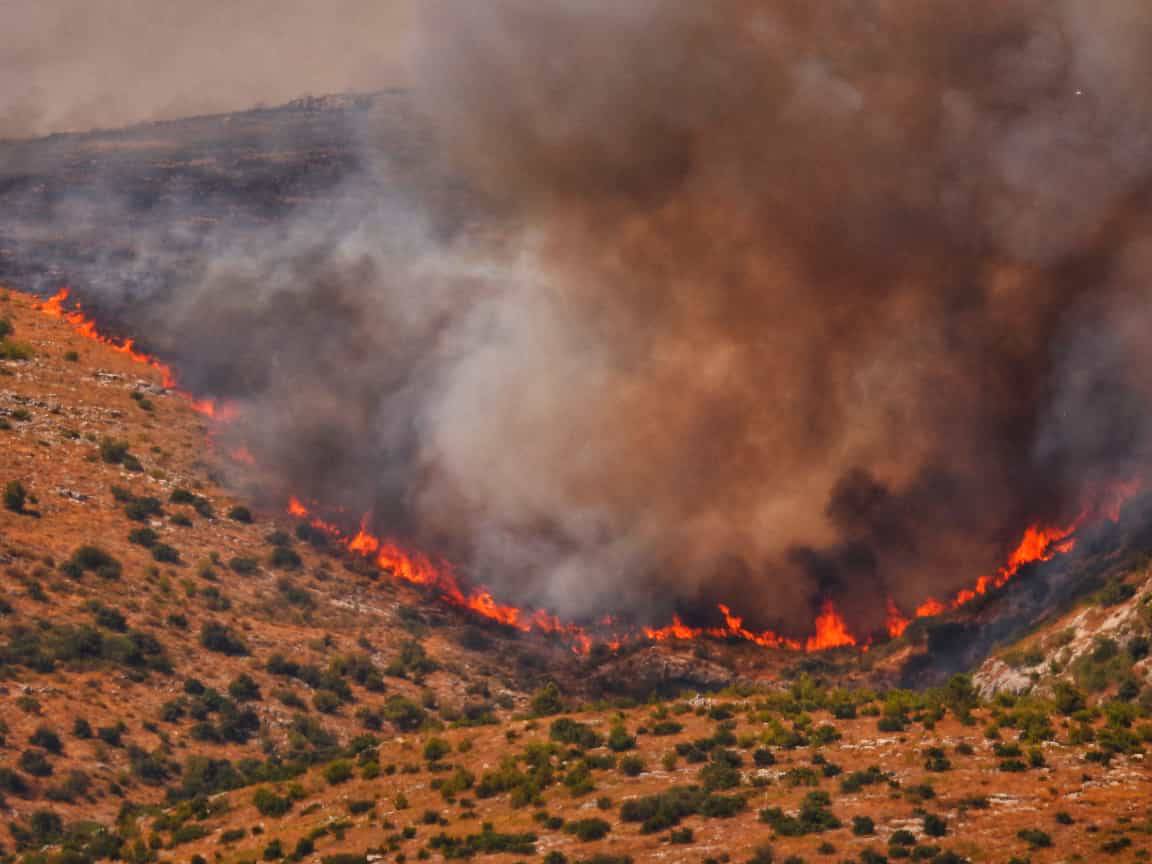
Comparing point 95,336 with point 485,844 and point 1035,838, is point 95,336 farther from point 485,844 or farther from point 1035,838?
point 1035,838

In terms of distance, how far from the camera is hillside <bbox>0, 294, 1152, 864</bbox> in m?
48.8

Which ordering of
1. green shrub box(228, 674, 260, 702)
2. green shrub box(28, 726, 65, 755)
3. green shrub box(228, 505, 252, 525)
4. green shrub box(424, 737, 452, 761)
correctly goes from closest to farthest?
green shrub box(424, 737, 452, 761)
green shrub box(28, 726, 65, 755)
green shrub box(228, 674, 260, 702)
green shrub box(228, 505, 252, 525)

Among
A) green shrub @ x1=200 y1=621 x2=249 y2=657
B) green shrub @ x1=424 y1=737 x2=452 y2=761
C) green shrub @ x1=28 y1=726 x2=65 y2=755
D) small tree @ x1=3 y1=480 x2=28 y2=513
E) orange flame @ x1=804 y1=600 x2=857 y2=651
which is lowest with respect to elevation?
green shrub @ x1=424 y1=737 x2=452 y2=761

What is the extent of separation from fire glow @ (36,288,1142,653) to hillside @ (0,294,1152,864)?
1326mm

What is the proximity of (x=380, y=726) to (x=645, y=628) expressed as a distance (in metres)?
15.2

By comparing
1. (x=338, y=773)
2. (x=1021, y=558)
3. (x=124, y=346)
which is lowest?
(x=338, y=773)

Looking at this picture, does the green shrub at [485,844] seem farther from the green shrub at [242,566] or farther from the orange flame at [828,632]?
the green shrub at [242,566]

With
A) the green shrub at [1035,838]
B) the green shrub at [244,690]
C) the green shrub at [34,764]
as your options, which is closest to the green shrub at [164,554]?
the green shrub at [244,690]

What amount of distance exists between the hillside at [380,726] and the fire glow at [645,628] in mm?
1326

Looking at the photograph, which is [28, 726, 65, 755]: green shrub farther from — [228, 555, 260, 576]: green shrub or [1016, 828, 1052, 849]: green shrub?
[1016, 828, 1052, 849]: green shrub

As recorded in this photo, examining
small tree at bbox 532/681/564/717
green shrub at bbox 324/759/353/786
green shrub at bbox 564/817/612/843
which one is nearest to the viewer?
green shrub at bbox 564/817/612/843

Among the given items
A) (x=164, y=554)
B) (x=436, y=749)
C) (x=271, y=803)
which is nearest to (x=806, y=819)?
(x=436, y=749)

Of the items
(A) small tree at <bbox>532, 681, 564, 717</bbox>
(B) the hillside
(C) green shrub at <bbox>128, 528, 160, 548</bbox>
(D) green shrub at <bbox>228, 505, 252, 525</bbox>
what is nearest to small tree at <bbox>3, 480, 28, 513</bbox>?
(B) the hillside

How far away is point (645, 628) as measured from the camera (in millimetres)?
80688
